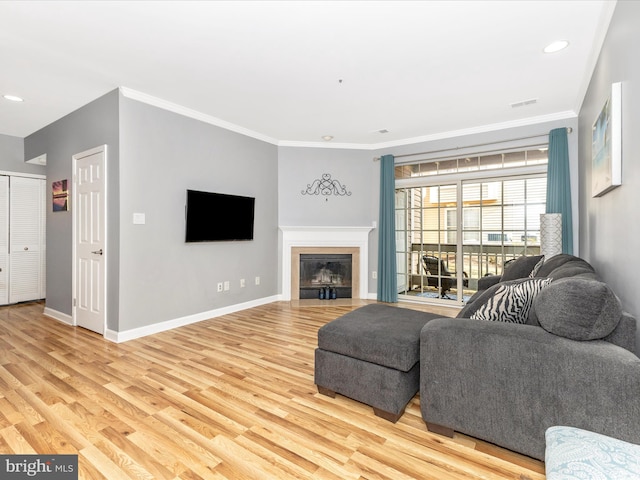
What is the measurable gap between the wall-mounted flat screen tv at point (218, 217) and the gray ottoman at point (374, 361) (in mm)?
2511

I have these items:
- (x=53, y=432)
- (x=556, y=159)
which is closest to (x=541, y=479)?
(x=53, y=432)

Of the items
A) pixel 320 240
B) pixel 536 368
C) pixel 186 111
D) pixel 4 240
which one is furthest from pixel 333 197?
pixel 4 240

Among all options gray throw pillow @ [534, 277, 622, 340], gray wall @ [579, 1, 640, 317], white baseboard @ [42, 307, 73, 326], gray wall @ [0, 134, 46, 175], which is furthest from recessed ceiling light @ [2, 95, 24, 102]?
gray wall @ [579, 1, 640, 317]

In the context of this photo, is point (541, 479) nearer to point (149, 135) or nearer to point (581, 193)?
point (581, 193)

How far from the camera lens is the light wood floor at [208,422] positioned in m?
1.57

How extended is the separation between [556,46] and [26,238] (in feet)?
23.7

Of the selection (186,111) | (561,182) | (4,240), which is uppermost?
(186,111)

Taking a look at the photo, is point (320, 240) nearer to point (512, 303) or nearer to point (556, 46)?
point (556, 46)

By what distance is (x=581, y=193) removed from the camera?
12.4 ft

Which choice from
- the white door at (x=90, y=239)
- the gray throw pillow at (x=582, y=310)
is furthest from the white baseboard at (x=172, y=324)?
the gray throw pillow at (x=582, y=310)

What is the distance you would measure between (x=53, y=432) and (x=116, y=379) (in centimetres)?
67

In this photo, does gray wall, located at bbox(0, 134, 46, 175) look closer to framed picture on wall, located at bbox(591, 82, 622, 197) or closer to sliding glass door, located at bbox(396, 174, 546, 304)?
sliding glass door, located at bbox(396, 174, 546, 304)

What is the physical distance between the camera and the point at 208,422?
1938 millimetres

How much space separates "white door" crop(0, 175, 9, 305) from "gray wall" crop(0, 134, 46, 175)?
0.18 meters
